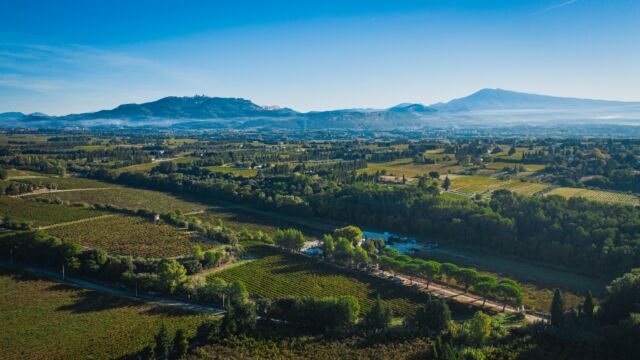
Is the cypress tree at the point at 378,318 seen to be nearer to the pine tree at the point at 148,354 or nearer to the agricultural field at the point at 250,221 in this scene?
the pine tree at the point at 148,354

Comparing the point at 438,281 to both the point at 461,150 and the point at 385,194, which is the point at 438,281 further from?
the point at 461,150

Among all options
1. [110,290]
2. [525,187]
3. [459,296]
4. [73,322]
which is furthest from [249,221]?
[525,187]

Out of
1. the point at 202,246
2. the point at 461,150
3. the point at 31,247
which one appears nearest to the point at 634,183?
the point at 461,150

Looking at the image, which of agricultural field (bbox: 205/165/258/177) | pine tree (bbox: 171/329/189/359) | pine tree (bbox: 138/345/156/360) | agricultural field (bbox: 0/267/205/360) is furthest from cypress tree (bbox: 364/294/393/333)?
agricultural field (bbox: 205/165/258/177)

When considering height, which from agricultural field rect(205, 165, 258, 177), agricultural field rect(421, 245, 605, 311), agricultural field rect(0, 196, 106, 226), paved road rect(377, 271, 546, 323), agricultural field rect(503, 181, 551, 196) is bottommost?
agricultural field rect(421, 245, 605, 311)

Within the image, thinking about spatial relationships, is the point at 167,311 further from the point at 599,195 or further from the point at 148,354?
the point at 599,195

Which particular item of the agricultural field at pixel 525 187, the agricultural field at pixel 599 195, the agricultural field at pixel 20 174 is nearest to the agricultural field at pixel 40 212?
the agricultural field at pixel 20 174

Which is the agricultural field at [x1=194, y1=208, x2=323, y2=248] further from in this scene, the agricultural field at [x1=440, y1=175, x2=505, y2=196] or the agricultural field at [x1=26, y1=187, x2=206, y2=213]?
the agricultural field at [x1=440, y1=175, x2=505, y2=196]
